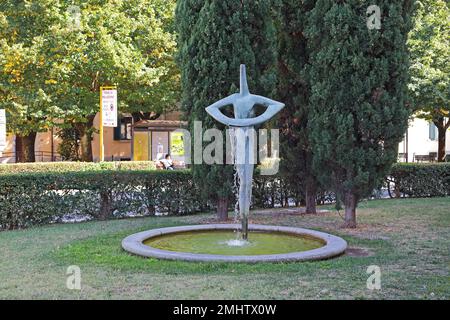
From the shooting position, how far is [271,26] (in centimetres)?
1217

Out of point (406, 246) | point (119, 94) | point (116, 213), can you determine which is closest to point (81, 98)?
point (119, 94)

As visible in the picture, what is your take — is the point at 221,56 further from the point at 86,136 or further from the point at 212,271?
the point at 86,136

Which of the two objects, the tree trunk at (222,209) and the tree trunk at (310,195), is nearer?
the tree trunk at (222,209)

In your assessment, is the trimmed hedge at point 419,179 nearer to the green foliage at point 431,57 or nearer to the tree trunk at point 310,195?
the tree trunk at point 310,195

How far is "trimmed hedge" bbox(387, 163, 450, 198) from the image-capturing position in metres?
17.5

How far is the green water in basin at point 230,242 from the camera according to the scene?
334 inches

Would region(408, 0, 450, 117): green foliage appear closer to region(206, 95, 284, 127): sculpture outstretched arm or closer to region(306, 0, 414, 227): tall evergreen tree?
region(306, 0, 414, 227): tall evergreen tree

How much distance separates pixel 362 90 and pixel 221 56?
3.19m

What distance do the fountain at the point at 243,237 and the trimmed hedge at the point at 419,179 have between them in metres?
8.97

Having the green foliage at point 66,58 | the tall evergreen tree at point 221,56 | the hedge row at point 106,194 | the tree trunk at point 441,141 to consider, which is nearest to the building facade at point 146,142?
the tree trunk at point 441,141

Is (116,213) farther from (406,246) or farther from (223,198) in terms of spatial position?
(406,246)

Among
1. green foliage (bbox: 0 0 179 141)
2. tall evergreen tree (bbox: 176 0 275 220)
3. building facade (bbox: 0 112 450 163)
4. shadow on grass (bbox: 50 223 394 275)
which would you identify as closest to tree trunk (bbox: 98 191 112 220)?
tall evergreen tree (bbox: 176 0 275 220)

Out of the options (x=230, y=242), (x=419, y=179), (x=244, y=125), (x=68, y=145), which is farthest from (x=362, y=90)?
(x=68, y=145)

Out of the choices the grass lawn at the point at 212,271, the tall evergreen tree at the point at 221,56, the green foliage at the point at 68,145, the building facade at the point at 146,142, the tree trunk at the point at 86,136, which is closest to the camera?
the grass lawn at the point at 212,271
